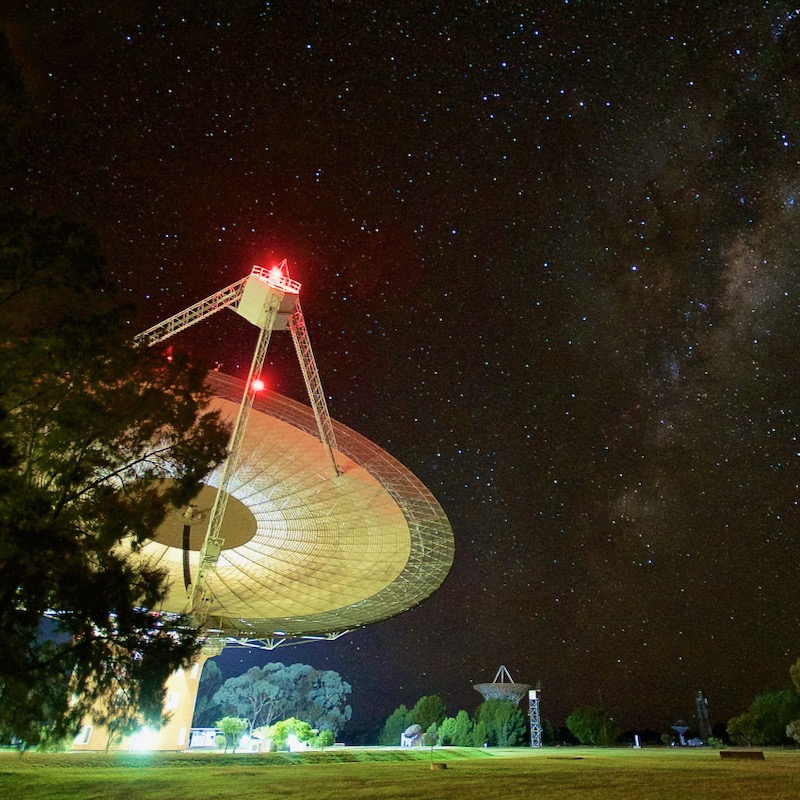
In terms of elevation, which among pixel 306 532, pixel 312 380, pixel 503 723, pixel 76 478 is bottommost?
pixel 503 723

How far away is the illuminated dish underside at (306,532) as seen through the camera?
25766mm

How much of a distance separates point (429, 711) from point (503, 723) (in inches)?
331

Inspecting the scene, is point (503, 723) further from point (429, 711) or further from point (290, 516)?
point (290, 516)

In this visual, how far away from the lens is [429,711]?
220 ft

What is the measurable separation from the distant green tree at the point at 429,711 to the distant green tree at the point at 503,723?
445cm

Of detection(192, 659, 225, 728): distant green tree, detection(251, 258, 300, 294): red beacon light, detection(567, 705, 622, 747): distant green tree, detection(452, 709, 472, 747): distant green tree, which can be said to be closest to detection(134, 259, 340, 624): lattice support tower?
detection(251, 258, 300, 294): red beacon light

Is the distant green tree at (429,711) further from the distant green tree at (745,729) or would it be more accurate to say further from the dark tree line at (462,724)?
the distant green tree at (745,729)

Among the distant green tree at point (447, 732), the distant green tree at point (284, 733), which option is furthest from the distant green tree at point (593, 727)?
the distant green tree at point (284, 733)

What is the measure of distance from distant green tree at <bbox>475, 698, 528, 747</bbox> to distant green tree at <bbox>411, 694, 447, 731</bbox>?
4.45m

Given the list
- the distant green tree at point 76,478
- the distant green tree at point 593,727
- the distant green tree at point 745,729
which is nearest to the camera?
the distant green tree at point 76,478

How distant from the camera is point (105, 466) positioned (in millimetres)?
8812

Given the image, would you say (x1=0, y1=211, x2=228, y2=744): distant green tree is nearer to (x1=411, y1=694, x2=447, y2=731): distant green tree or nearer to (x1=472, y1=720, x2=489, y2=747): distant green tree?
(x1=472, y1=720, x2=489, y2=747): distant green tree

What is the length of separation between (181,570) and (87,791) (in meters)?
18.7

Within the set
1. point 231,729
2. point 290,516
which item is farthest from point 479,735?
point 290,516
